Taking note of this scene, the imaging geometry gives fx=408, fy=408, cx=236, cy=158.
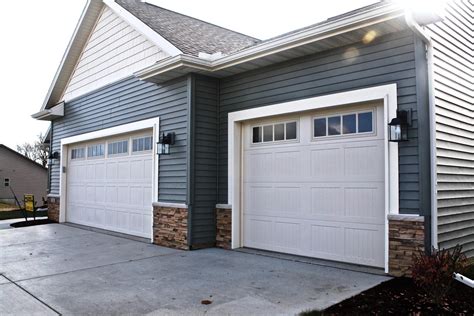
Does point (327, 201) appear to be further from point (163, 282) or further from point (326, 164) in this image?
point (163, 282)

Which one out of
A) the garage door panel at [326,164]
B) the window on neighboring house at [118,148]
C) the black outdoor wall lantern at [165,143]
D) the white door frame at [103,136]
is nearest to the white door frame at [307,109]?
the garage door panel at [326,164]

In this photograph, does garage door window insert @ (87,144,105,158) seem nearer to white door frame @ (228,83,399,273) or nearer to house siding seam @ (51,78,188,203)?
house siding seam @ (51,78,188,203)

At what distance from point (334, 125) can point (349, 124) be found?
263 millimetres

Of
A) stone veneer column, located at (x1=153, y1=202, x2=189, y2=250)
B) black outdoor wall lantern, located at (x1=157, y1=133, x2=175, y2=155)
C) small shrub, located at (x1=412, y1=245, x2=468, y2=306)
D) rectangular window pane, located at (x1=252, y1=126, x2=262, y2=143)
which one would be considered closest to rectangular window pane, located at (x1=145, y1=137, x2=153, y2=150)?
black outdoor wall lantern, located at (x1=157, y1=133, x2=175, y2=155)

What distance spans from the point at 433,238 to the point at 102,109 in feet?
28.4

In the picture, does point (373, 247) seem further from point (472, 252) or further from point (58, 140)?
point (58, 140)

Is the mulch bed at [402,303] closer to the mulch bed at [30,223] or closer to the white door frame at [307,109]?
the white door frame at [307,109]

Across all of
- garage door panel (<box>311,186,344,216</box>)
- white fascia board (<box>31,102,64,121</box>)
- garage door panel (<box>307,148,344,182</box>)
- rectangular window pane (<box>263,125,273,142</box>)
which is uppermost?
white fascia board (<box>31,102,64,121</box>)

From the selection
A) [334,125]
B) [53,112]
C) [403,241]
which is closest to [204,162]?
[334,125]

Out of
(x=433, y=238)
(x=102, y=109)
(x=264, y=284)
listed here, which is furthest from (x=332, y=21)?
(x=102, y=109)

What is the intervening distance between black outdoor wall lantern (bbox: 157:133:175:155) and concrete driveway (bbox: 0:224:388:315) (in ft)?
6.32

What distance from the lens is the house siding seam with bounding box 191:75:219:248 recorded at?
779 centimetres

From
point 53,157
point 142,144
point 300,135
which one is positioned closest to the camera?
point 300,135

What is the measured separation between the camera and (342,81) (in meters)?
6.21
